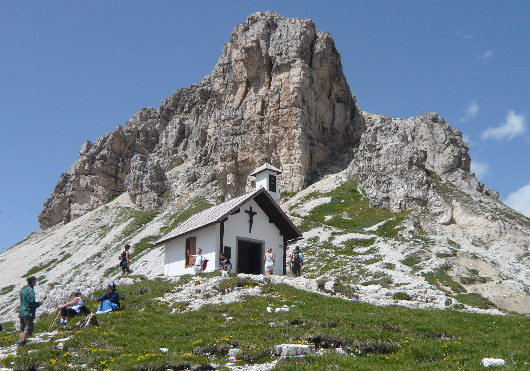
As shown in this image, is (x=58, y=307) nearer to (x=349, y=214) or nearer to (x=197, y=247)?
(x=197, y=247)

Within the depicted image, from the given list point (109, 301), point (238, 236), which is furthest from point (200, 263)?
point (109, 301)

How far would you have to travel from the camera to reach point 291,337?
56.9 ft

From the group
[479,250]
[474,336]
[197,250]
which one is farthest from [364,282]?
[474,336]

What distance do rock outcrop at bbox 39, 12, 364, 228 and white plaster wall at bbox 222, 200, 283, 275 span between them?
5596 cm

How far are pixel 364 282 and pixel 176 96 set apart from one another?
118m

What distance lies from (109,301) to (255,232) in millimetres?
15671

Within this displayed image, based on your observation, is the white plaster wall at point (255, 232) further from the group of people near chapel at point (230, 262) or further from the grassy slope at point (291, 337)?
the grassy slope at point (291, 337)

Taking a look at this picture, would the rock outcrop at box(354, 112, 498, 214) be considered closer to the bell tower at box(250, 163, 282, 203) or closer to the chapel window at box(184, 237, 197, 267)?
the bell tower at box(250, 163, 282, 203)

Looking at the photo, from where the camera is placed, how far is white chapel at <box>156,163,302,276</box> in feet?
119

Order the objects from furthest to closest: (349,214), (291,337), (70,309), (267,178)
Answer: (349,214)
(267,178)
(70,309)
(291,337)

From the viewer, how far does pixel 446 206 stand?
64.8m

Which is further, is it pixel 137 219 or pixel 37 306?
pixel 137 219

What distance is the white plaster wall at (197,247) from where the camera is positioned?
3594 cm

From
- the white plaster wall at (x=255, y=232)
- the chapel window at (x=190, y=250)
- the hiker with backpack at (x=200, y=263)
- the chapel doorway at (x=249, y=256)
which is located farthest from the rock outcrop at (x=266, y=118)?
the hiker with backpack at (x=200, y=263)
